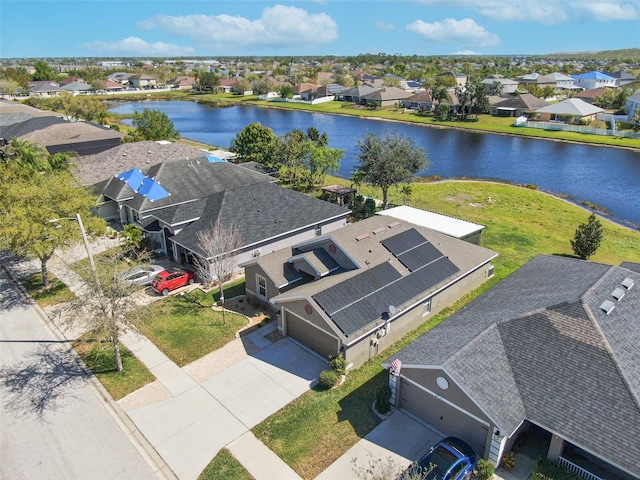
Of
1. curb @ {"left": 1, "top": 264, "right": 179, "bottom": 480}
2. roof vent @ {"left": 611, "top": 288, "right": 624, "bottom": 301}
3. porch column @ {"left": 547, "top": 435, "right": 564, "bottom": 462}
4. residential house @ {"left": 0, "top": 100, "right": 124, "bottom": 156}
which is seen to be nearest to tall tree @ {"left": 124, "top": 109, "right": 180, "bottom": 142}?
residential house @ {"left": 0, "top": 100, "right": 124, "bottom": 156}

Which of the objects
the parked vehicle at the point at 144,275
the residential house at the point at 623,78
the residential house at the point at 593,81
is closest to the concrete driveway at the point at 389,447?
the parked vehicle at the point at 144,275

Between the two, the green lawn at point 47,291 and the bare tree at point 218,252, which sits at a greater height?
the bare tree at point 218,252

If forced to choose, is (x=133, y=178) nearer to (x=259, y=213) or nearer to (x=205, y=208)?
(x=205, y=208)

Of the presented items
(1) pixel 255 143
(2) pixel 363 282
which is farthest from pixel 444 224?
(1) pixel 255 143

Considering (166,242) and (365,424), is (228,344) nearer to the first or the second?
(365,424)

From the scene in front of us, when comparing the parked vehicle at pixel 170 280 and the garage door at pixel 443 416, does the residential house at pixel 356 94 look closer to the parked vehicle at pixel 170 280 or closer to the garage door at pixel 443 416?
the parked vehicle at pixel 170 280

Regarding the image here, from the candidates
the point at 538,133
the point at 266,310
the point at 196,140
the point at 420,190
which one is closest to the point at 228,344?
the point at 266,310

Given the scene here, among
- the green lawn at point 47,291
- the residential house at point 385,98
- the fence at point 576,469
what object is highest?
the residential house at point 385,98
